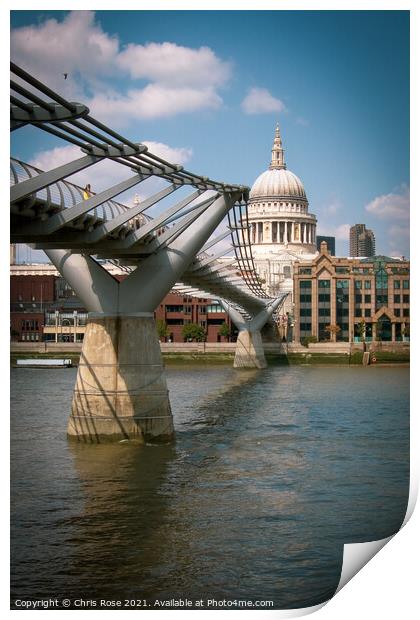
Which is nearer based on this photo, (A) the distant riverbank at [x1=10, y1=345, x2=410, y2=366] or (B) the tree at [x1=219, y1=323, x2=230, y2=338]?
(A) the distant riverbank at [x1=10, y1=345, x2=410, y2=366]

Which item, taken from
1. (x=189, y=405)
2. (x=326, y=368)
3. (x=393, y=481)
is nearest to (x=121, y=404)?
(x=393, y=481)

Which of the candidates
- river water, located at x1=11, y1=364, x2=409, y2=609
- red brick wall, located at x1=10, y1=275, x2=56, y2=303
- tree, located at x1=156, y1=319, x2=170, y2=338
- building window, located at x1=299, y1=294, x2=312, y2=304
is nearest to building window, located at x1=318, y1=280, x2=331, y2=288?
building window, located at x1=299, y1=294, x2=312, y2=304

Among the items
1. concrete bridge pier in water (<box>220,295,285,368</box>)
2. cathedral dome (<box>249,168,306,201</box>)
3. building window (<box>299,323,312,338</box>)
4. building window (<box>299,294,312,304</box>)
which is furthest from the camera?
cathedral dome (<box>249,168,306,201</box>)

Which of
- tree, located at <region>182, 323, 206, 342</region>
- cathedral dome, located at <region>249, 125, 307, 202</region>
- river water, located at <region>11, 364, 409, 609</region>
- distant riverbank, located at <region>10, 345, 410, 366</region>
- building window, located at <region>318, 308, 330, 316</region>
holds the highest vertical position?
cathedral dome, located at <region>249, 125, 307, 202</region>

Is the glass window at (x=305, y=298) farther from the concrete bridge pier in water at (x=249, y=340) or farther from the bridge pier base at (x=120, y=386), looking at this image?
the bridge pier base at (x=120, y=386)

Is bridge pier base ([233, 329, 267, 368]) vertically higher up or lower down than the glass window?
lower down

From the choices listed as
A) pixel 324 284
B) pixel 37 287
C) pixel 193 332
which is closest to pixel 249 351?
pixel 324 284

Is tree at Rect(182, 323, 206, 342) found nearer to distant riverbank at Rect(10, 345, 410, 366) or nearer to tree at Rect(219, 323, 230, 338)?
distant riverbank at Rect(10, 345, 410, 366)
